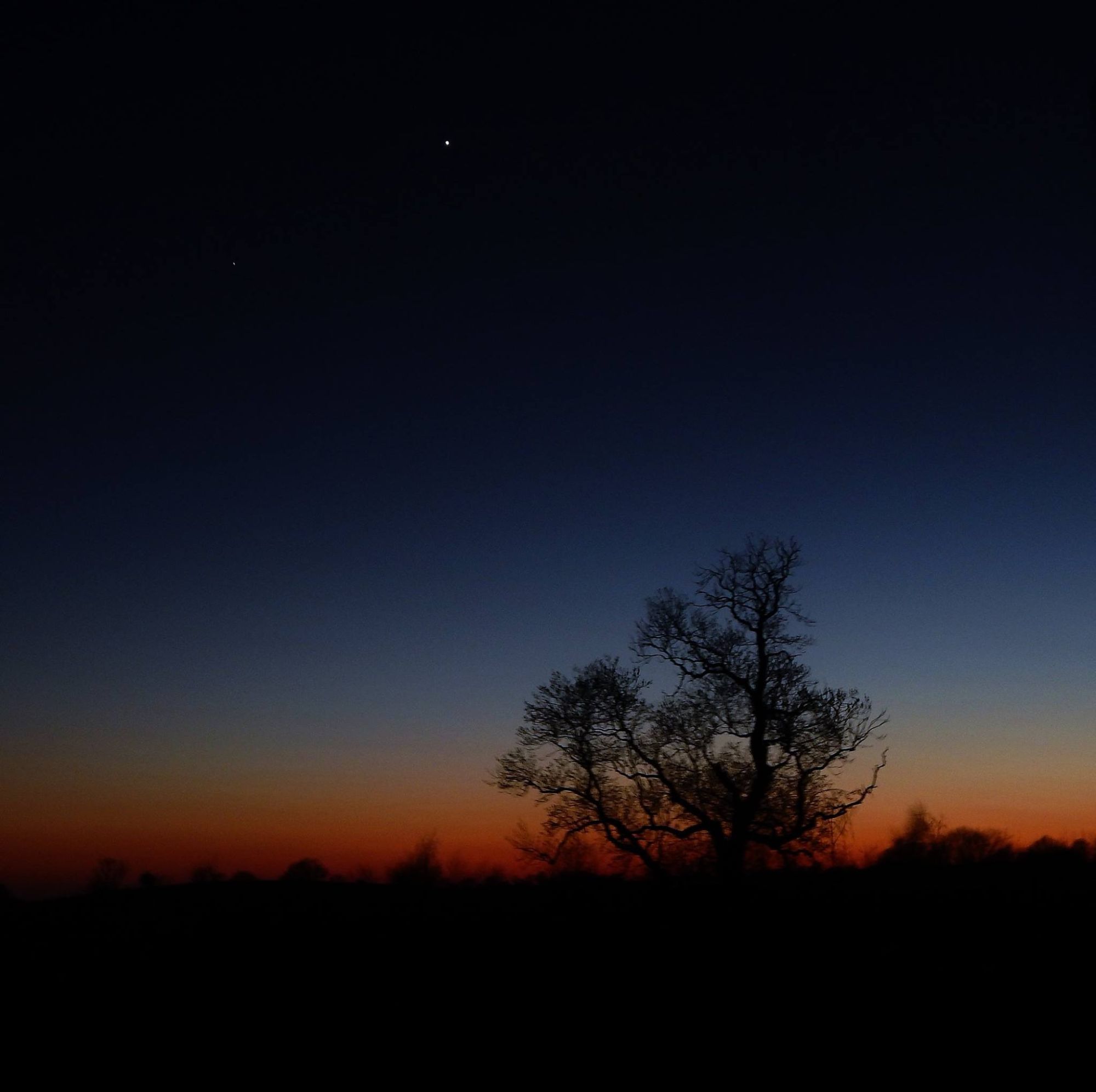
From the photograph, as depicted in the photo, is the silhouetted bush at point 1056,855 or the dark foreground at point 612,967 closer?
the dark foreground at point 612,967

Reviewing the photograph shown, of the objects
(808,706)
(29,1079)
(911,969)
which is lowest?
(29,1079)

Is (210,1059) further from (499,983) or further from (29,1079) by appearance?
(499,983)

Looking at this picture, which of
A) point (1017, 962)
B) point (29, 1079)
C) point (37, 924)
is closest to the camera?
point (29, 1079)

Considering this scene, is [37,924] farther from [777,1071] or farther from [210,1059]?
[777,1071]

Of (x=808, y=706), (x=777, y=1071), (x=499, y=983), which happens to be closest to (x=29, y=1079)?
(x=499, y=983)

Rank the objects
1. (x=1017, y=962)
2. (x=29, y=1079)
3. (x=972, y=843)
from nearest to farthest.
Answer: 1. (x=29, y=1079)
2. (x=1017, y=962)
3. (x=972, y=843)

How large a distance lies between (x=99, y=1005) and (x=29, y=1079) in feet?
9.50

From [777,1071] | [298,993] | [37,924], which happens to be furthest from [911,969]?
[37,924]

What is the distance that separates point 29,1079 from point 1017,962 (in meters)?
13.8

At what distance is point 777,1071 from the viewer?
10.6m

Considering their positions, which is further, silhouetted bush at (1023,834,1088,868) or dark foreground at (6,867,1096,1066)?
silhouetted bush at (1023,834,1088,868)

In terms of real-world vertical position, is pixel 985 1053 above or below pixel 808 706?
below

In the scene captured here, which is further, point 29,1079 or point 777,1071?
point 29,1079

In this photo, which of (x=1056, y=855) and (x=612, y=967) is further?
(x=1056, y=855)
